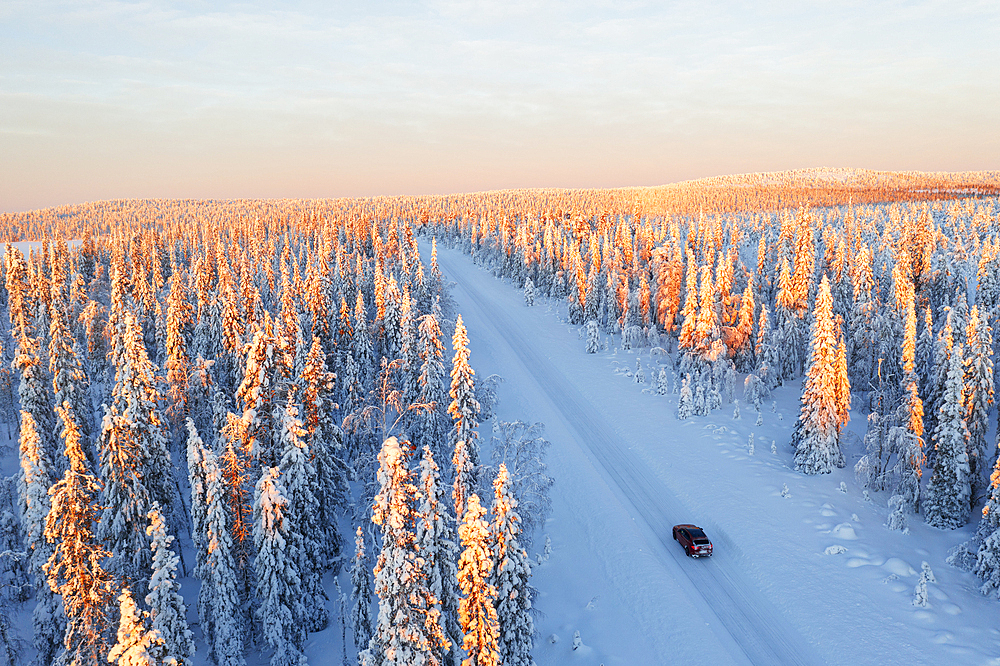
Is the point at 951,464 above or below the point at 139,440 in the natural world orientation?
below

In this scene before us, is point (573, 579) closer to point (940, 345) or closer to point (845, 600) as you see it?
point (845, 600)

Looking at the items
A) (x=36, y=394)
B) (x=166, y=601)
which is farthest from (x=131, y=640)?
(x=36, y=394)

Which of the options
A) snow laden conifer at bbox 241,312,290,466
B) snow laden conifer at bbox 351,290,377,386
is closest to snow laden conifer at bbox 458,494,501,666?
snow laden conifer at bbox 241,312,290,466

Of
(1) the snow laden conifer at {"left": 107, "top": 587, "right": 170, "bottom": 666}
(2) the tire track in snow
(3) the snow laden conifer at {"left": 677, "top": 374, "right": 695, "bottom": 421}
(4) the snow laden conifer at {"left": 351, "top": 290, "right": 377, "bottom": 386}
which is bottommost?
(2) the tire track in snow

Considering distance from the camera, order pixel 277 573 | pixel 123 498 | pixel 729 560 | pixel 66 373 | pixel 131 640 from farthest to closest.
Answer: pixel 66 373 < pixel 729 560 < pixel 123 498 < pixel 277 573 < pixel 131 640

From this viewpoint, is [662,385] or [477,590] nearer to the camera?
[477,590]

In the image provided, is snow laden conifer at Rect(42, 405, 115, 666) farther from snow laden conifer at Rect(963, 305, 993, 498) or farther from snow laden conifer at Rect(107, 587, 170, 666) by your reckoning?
snow laden conifer at Rect(963, 305, 993, 498)

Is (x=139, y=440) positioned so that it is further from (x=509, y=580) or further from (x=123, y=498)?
(x=509, y=580)

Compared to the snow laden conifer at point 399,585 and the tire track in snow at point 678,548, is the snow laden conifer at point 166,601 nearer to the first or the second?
the snow laden conifer at point 399,585
